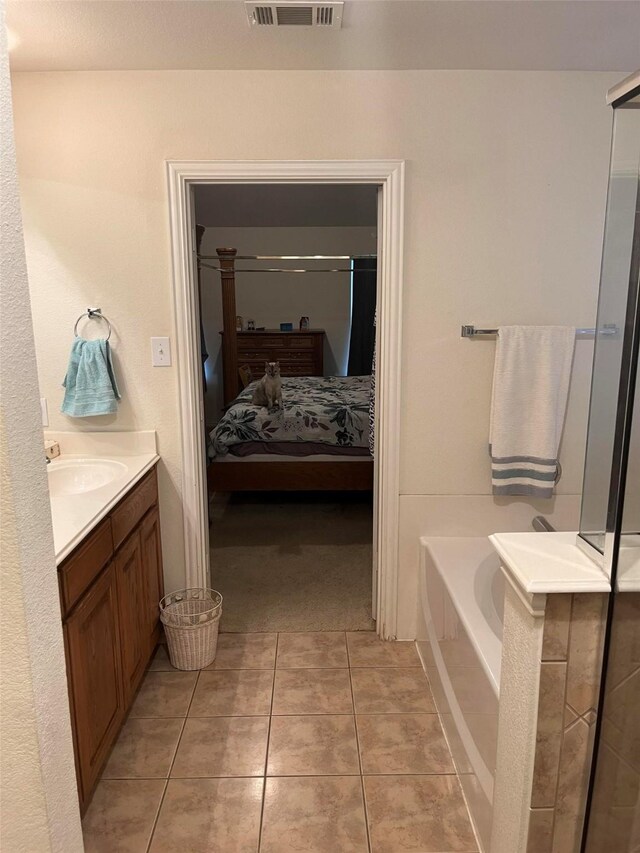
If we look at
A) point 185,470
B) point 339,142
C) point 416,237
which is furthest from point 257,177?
point 185,470

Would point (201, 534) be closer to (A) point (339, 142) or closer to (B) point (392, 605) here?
(B) point (392, 605)

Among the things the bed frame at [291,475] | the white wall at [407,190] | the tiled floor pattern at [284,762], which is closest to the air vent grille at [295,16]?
the white wall at [407,190]

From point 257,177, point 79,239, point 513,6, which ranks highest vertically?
point 513,6

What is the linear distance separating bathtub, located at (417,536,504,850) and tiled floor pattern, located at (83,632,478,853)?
0.33 feet

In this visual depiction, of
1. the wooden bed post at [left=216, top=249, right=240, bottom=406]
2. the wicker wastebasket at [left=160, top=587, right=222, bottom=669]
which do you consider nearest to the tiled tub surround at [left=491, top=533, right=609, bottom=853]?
the wicker wastebasket at [left=160, top=587, right=222, bottom=669]

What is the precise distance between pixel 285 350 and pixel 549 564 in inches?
226

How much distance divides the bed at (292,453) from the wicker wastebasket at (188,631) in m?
1.44

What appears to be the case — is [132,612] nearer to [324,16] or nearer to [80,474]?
[80,474]

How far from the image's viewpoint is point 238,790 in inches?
75.6

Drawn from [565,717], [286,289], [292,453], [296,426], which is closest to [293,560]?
[292,453]

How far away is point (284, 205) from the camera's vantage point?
5.80 metres

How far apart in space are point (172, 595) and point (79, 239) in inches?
60.5

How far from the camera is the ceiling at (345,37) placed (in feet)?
5.90

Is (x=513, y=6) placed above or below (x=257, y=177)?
above
